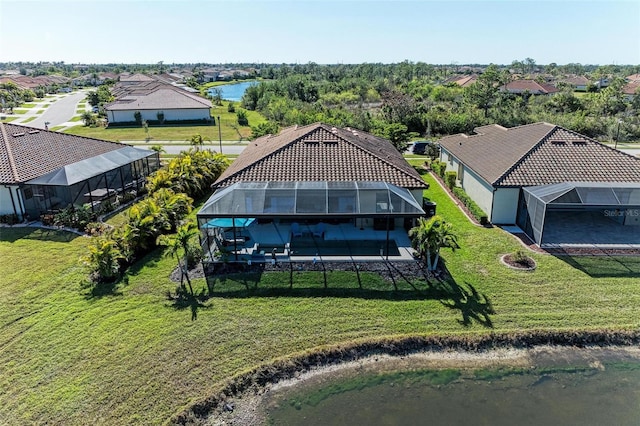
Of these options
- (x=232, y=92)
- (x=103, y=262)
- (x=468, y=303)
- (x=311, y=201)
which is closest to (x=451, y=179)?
(x=311, y=201)

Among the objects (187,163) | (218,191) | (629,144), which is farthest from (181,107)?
(629,144)

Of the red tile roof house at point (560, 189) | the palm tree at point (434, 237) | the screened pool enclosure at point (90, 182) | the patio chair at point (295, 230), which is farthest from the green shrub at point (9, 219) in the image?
the red tile roof house at point (560, 189)

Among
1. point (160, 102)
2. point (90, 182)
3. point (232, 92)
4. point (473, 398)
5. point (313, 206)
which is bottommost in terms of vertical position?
point (473, 398)

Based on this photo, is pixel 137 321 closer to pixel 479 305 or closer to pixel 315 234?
pixel 315 234

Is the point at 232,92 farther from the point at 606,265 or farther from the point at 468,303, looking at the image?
the point at 468,303

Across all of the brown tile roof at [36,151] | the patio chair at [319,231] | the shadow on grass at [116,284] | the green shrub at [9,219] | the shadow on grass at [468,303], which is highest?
the brown tile roof at [36,151]

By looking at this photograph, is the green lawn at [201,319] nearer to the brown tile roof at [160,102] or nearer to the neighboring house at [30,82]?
the brown tile roof at [160,102]

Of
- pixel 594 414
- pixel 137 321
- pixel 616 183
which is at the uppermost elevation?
pixel 616 183
